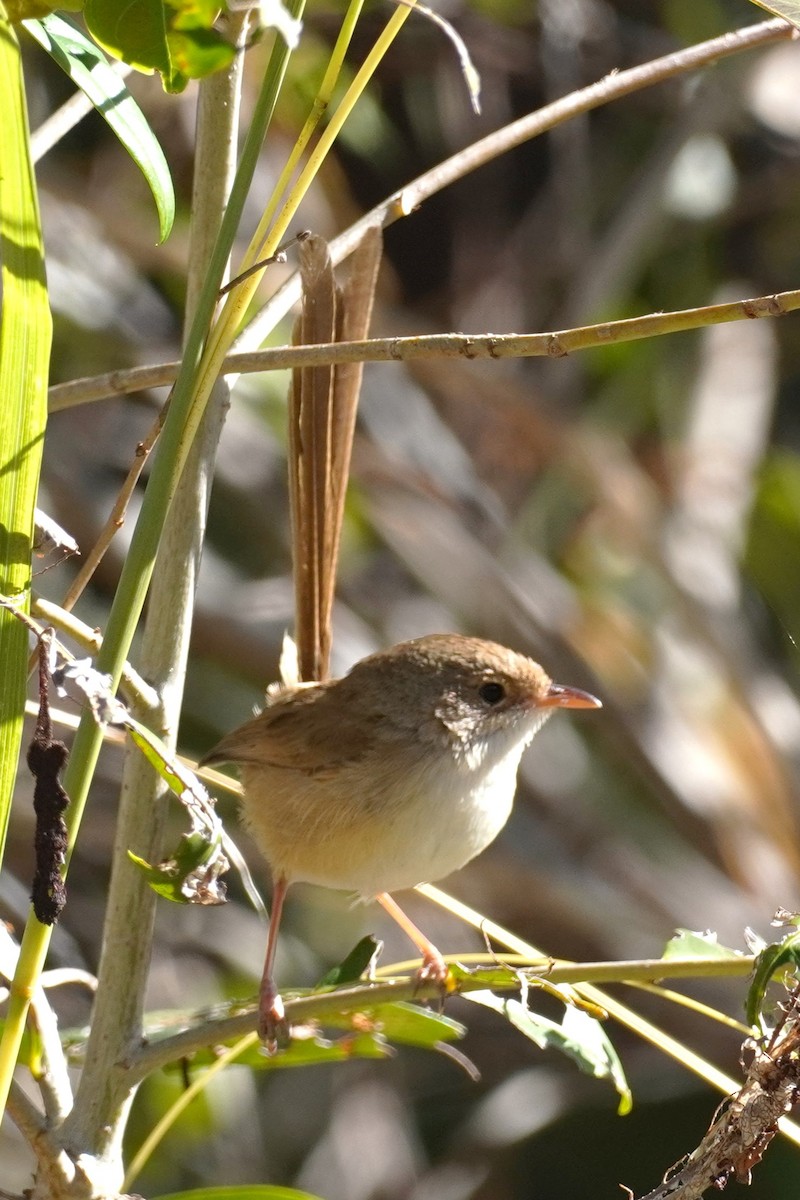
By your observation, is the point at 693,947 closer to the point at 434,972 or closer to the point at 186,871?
the point at 434,972

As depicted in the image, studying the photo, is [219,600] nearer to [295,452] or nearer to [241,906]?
[241,906]

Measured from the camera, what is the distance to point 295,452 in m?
2.01

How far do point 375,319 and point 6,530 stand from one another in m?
3.80

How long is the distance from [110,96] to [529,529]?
3.87 m

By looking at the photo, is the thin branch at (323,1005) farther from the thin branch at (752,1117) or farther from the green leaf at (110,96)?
the green leaf at (110,96)

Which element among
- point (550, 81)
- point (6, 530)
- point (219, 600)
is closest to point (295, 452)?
point (6, 530)

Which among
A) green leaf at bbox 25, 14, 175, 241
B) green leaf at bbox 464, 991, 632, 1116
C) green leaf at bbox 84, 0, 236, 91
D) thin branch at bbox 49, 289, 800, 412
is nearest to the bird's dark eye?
green leaf at bbox 464, 991, 632, 1116

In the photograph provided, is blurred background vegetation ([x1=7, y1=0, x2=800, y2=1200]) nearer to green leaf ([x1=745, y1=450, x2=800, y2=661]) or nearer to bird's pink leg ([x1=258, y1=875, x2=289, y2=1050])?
green leaf ([x1=745, y1=450, x2=800, y2=661])

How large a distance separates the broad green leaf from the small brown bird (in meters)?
0.96

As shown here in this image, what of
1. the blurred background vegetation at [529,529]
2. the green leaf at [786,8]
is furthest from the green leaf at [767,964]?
→ the blurred background vegetation at [529,529]

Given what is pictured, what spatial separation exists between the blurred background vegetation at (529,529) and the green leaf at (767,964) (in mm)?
2972

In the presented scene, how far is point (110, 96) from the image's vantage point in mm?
1336

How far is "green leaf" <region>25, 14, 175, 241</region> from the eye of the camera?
1304mm

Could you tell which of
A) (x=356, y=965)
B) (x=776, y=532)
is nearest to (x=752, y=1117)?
(x=356, y=965)
